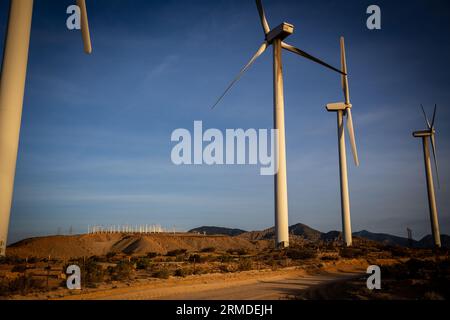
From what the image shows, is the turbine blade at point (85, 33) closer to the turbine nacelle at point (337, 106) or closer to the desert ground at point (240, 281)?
the desert ground at point (240, 281)

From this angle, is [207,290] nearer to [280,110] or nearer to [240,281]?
[240,281]

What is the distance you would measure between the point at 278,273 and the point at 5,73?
66.7 feet

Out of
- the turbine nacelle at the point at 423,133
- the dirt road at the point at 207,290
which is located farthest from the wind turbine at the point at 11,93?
the turbine nacelle at the point at 423,133

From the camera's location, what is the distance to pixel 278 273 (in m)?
23.5

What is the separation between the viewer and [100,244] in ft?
224

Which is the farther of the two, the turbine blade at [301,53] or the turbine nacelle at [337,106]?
the turbine nacelle at [337,106]

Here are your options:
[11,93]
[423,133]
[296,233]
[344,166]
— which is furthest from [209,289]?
[296,233]

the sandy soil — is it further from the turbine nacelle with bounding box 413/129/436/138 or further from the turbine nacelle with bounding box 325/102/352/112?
the turbine nacelle with bounding box 413/129/436/138

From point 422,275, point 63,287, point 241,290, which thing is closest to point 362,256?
point 422,275

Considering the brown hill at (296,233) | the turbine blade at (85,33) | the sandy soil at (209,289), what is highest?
the turbine blade at (85,33)

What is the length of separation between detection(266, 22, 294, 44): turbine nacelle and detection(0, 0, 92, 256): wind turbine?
24.7 m

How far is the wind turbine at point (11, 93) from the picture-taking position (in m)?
18.0

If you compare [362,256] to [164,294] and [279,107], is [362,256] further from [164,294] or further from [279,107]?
[164,294]

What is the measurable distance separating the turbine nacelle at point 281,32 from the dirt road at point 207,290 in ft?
86.1
